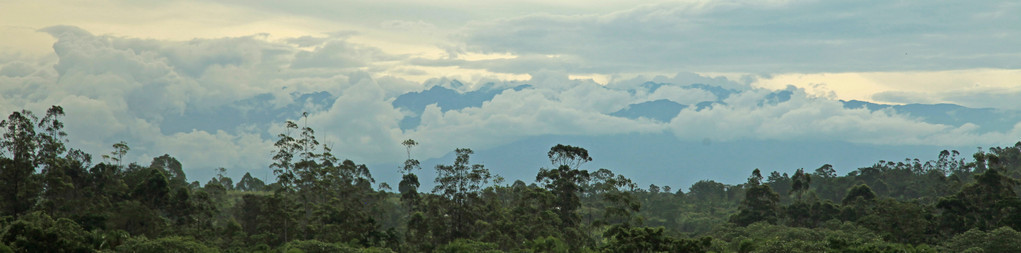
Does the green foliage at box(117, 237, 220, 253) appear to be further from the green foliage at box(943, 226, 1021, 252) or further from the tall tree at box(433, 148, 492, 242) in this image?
the green foliage at box(943, 226, 1021, 252)

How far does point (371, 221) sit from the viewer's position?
262 ft

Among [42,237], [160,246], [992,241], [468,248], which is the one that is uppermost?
[42,237]

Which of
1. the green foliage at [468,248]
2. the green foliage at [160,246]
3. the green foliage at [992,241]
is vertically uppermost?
the green foliage at [160,246]

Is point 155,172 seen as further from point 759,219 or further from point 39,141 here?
point 759,219

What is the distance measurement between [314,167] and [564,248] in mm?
28858

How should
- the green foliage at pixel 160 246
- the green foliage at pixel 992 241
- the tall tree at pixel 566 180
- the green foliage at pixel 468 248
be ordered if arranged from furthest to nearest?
the tall tree at pixel 566 180, the green foliage at pixel 468 248, the green foliage at pixel 992 241, the green foliage at pixel 160 246

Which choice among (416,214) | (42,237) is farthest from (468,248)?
(42,237)

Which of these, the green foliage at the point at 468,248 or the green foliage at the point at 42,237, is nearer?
the green foliage at the point at 42,237

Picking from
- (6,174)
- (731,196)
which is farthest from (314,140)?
(731,196)

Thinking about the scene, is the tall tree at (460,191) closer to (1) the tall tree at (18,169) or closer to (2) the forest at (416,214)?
(2) the forest at (416,214)

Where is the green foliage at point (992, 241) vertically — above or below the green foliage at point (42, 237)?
below

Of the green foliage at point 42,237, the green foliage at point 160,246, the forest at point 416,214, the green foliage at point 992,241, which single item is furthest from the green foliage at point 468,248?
the green foliage at point 992,241

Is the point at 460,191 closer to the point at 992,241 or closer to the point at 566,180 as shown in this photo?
the point at 566,180

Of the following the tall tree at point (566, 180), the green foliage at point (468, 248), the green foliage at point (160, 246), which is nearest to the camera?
the green foliage at point (160, 246)
